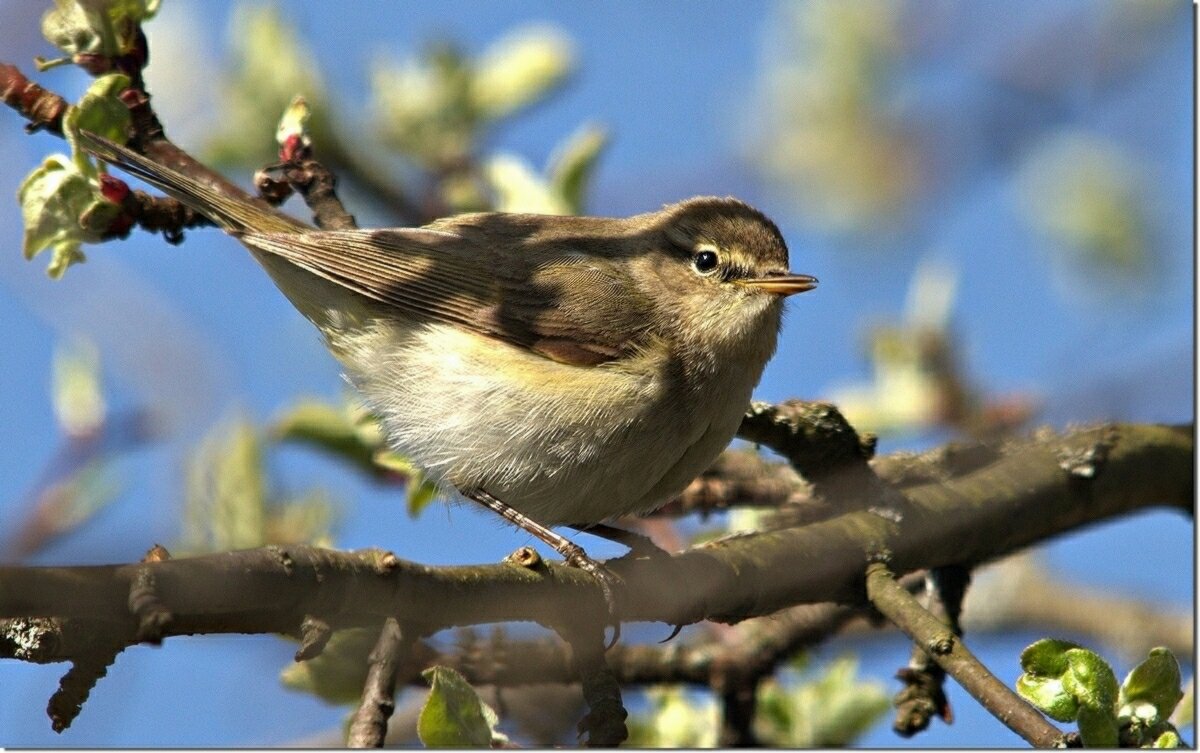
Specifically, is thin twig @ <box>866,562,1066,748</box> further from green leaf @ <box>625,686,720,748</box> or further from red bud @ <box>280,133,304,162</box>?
red bud @ <box>280,133,304,162</box>

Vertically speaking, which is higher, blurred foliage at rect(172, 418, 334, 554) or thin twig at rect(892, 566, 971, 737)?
blurred foliage at rect(172, 418, 334, 554)

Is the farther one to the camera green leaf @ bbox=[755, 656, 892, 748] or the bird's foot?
green leaf @ bbox=[755, 656, 892, 748]

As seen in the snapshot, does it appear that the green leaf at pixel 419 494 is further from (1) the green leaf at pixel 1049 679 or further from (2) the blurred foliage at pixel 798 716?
(1) the green leaf at pixel 1049 679

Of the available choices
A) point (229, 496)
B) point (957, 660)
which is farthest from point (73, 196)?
point (957, 660)

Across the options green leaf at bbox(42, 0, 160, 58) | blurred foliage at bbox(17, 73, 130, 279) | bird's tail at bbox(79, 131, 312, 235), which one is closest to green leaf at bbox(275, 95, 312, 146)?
bird's tail at bbox(79, 131, 312, 235)

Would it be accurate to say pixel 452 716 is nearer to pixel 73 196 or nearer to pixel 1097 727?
pixel 1097 727

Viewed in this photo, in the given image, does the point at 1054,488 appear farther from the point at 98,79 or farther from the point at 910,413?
the point at 98,79

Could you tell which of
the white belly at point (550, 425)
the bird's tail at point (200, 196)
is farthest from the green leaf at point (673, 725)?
the bird's tail at point (200, 196)
